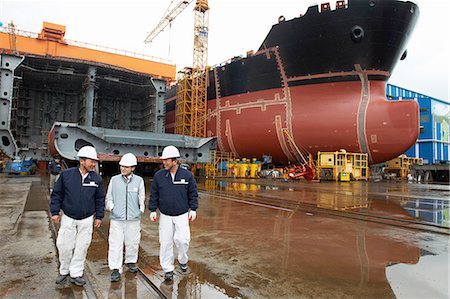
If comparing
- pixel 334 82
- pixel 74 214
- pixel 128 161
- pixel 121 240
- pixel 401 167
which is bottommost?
pixel 121 240

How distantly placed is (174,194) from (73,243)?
1018 millimetres

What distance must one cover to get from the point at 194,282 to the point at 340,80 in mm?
14147

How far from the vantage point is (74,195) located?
284 centimetres

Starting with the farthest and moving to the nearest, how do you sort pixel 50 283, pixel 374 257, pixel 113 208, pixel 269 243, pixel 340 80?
pixel 340 80 < pixel 269 243 < pixel 374 257 < pixel 113 208 < pixel 50 283

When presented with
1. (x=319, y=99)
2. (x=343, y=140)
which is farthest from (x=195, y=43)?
(x=343, y=140)

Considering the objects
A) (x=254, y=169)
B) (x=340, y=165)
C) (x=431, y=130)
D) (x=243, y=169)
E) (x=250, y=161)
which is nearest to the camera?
(x=340, y=165)

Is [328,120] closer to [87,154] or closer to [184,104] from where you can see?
[184,104]

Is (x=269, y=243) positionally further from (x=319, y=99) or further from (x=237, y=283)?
(x=319, y=99)

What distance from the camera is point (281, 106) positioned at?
16484 mm

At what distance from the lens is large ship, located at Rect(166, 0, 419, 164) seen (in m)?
13.9

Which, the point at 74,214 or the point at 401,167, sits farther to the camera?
the point at 401,167

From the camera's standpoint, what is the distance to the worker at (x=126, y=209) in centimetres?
302

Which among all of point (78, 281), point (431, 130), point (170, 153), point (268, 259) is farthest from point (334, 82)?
point (431, 130)

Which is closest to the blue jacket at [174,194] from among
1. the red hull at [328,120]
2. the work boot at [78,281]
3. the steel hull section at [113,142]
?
the work boot at [78,281]
